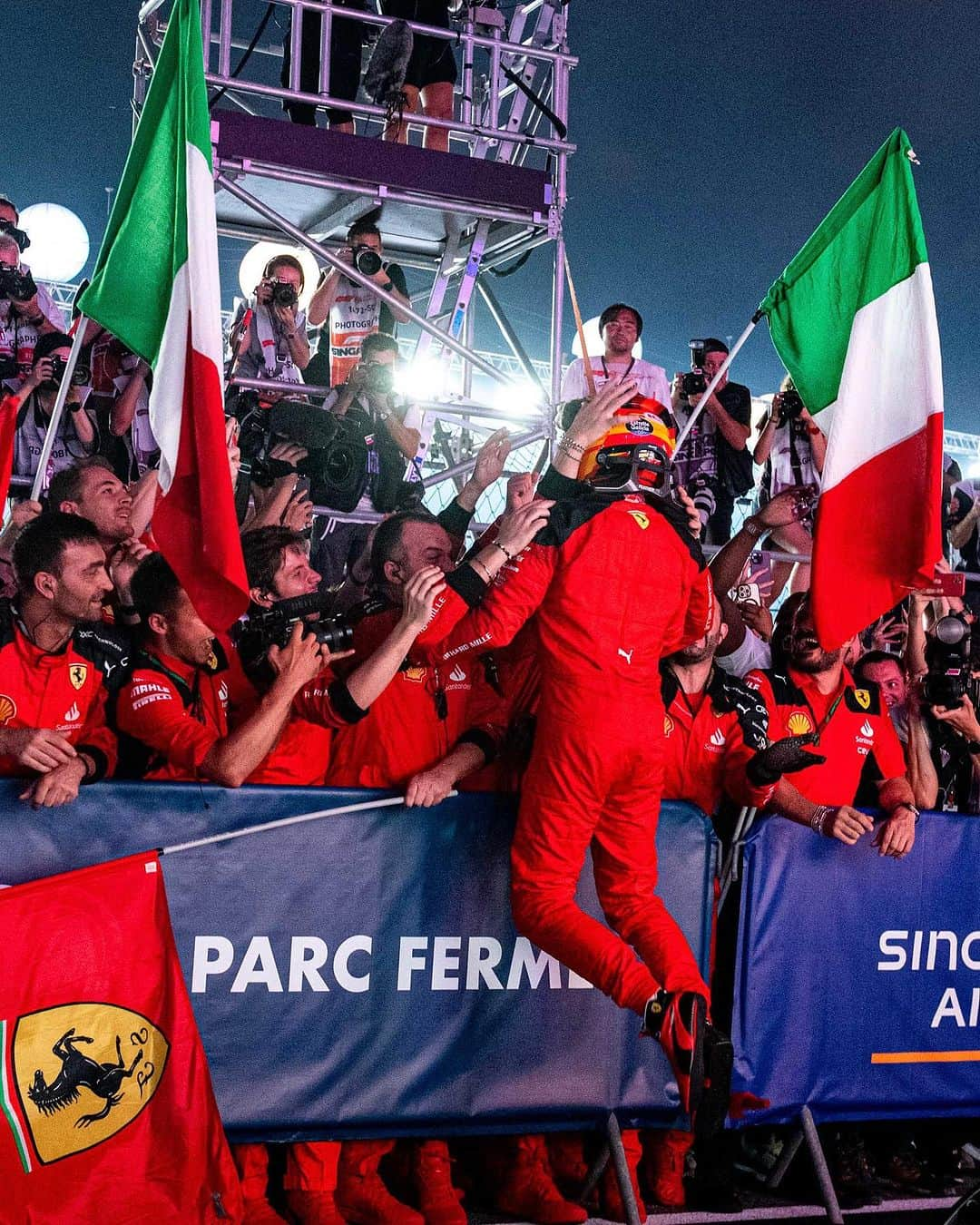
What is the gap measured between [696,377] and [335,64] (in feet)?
8.54

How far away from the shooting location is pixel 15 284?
6793mm

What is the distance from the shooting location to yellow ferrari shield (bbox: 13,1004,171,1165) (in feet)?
10.9

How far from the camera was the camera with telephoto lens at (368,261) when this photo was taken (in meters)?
6.69

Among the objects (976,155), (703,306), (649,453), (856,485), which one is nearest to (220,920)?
(649,453)

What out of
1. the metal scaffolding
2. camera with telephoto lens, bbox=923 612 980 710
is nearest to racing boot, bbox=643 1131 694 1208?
camera with telephoto lens, bbox=923 612 980 710

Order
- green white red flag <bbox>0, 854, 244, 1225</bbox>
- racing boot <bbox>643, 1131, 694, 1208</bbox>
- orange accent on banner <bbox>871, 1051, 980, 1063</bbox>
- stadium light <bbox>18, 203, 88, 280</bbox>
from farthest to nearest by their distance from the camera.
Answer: stadium light <bbox>18, 203, 88, 280</bbox> < orange accent on banner <bbox>871, 1051, 980, 1063</bbox> < racing boot <bbox>643, 1131, 694, 1208</bbox> < green white red flag <bbox>0, 854, 244, 1225</bbox>

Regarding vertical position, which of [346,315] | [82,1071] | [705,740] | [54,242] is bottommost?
[82,1071]

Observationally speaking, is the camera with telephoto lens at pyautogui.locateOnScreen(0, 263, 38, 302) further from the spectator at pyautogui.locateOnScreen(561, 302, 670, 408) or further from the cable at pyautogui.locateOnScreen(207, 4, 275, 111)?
the spectator at pyautogui.locateOnScreen(561, 302, 670, 408)

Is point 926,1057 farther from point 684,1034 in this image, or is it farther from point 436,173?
point 436,173

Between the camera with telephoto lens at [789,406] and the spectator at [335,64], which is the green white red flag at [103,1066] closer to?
the spectator at [335,64]

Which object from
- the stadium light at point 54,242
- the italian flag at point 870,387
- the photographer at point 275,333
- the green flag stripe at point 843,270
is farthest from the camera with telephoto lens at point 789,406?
the stadium light at point 54,242

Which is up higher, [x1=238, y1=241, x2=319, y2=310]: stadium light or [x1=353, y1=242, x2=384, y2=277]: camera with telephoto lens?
[x1=238, y1=241, x2=319, y2=310]: stadium light

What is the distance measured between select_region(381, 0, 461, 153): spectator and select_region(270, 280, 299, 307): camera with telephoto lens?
41.1 inches

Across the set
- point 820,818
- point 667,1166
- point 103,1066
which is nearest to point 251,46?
point 820,818
